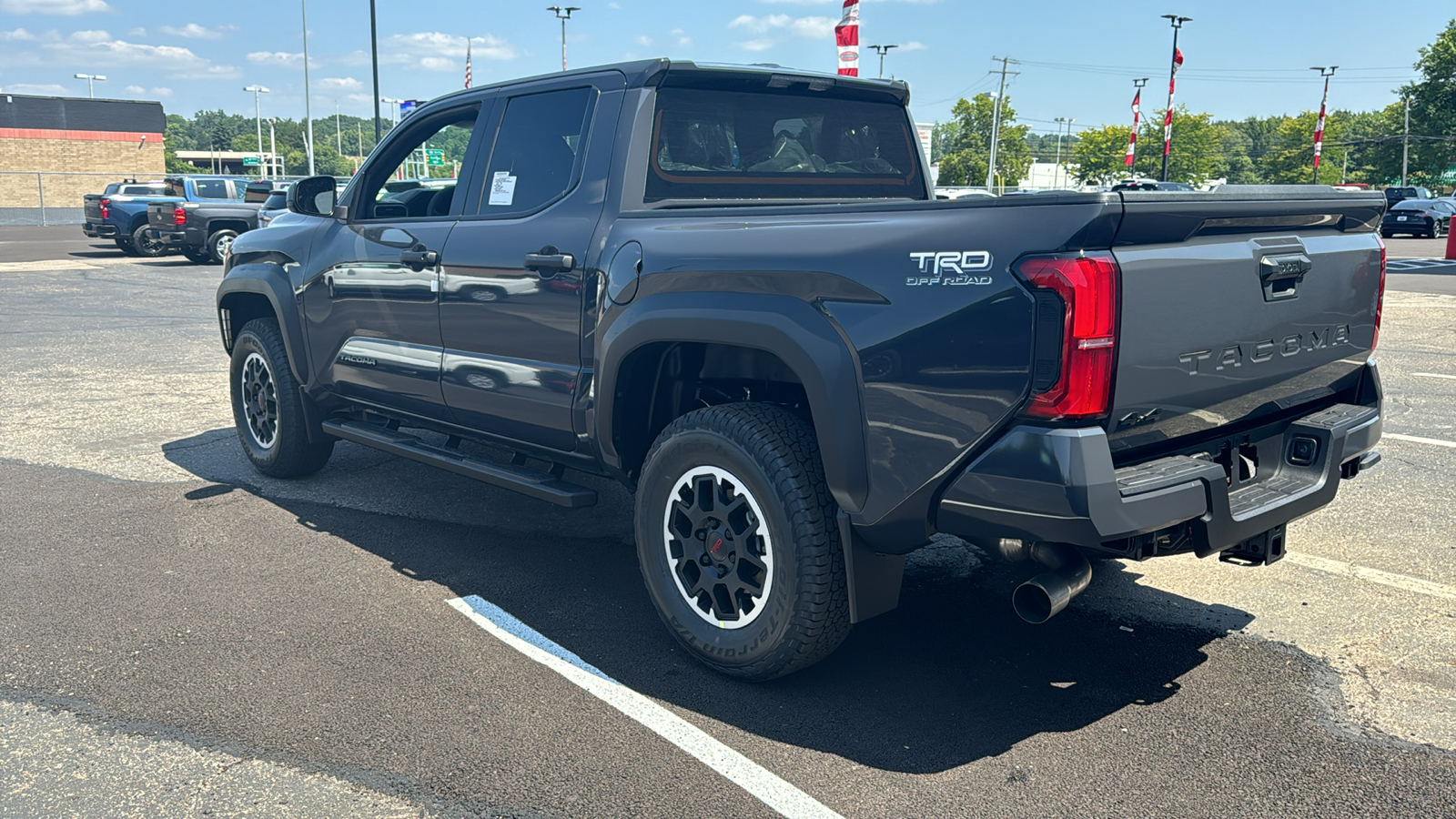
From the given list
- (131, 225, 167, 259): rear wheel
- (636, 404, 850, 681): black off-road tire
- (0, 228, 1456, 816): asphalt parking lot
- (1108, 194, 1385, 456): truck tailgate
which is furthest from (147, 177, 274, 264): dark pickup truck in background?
(1108, 194, 1385, 456): truck tailgate

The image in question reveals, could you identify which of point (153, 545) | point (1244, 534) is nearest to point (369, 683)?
point (153, 545)

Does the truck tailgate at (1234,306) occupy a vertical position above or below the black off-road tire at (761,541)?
above

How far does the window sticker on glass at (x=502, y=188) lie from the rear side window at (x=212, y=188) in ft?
68.3

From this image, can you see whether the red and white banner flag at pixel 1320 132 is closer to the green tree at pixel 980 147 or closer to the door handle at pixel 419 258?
Result: the green tree at pixel 980 147

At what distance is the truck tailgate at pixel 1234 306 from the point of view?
283 cm

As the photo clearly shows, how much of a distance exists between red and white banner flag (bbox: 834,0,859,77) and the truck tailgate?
277 inches

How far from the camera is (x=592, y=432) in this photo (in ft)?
13.4

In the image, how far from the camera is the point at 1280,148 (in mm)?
101688

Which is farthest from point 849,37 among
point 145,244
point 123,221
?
point 123,221

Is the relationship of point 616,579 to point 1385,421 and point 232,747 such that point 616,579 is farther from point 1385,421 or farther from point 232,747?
point 1385,421

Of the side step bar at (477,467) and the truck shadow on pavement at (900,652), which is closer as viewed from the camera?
the truck shadow on pavement at (900,652)

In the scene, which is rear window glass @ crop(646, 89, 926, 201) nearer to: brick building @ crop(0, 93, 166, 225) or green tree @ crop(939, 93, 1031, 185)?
brick building @ crop(0, 93, 166, 225)

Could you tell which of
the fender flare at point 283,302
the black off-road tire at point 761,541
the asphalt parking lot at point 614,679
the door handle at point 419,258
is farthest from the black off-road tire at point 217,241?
the black off-road tire at point 761,541

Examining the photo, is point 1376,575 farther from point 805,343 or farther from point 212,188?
point 212,188
